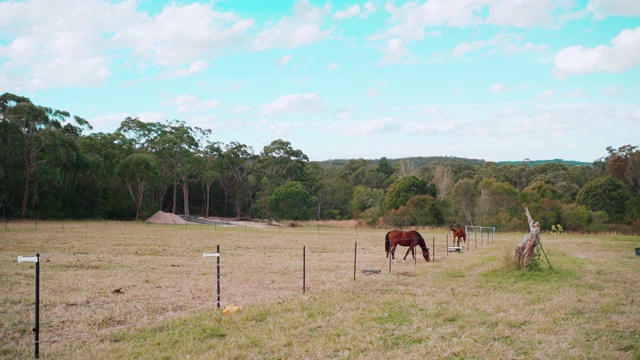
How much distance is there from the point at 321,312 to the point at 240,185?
245 feet

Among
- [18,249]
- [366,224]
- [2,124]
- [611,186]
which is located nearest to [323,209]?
[366,224]

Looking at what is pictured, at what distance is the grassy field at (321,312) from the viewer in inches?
308

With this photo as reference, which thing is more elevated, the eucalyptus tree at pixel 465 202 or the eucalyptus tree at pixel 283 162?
the eucalyptus tree at pixel 283 162

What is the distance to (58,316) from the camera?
991 centimetres

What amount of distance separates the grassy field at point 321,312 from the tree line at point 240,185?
39758mm

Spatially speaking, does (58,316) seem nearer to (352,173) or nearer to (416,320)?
(416,320)

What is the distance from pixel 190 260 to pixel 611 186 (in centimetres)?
5499

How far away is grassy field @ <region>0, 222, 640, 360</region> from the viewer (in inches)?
308

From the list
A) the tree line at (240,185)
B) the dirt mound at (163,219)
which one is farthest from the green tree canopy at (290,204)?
the dirt mound at (163,219)

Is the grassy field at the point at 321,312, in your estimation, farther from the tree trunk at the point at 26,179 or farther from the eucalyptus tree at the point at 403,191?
the eucalyptus tree at the point at 403,191

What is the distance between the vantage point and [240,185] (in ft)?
275

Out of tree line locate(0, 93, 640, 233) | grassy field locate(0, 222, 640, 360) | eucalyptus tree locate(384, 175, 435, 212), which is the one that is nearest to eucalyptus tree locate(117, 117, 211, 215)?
tree line locate(0, 93, 640, 233)

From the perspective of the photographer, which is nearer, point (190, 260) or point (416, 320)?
point (416, 320)

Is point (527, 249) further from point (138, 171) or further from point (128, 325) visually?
point (138, 171)
